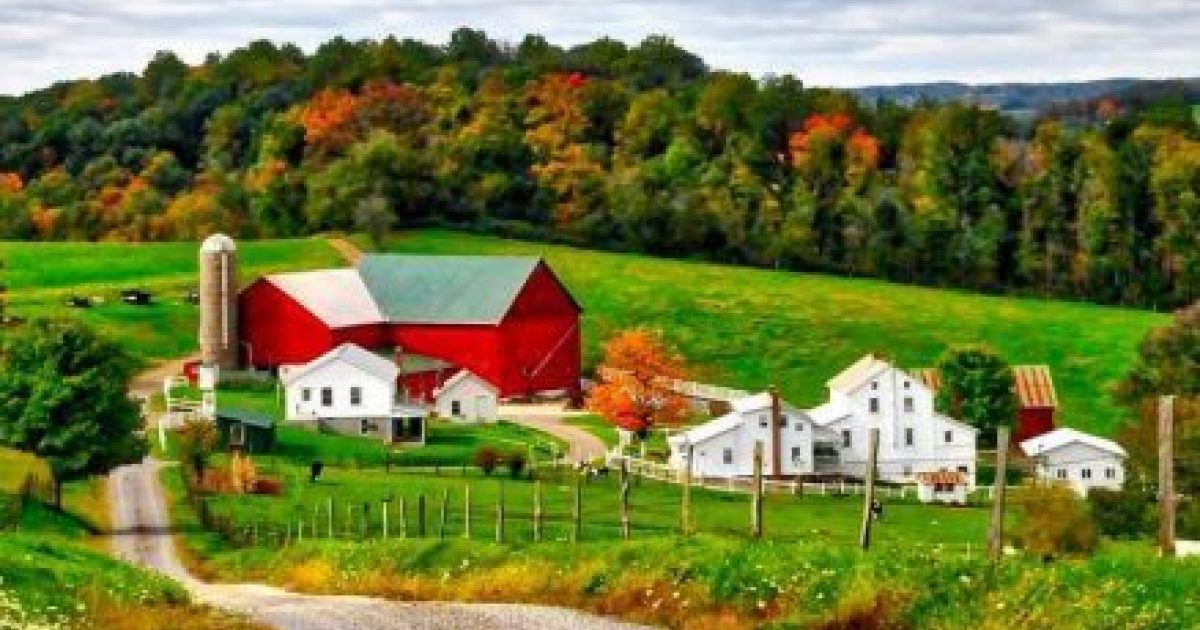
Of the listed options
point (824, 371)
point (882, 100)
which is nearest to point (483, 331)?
point (824, 371)

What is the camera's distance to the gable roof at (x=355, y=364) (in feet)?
250

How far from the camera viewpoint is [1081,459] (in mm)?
72750

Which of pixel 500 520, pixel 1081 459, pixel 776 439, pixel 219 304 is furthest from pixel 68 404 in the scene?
pixel 1081 459

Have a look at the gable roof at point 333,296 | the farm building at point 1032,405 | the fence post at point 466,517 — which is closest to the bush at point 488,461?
the fence post at point 466,517

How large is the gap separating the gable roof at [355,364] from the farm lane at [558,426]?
5.57 metres

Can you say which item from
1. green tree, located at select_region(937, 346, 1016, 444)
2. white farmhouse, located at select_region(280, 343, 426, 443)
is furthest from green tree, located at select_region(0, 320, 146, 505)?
green tree, located at select_region(937, 346, 1016, 444)

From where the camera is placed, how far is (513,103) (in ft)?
463

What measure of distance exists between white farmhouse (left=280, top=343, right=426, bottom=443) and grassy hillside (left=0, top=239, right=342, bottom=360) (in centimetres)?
1572

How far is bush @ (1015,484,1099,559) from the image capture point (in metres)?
42.2

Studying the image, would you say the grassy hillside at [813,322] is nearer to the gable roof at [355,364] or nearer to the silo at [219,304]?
the silo at [219,304]

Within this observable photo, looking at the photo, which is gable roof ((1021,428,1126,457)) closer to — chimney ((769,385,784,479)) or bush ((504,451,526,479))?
chimney ((769,385,784,479))

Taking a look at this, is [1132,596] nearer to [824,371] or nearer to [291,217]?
[824,371]

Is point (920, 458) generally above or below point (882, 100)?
below

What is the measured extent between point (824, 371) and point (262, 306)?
24222mm
